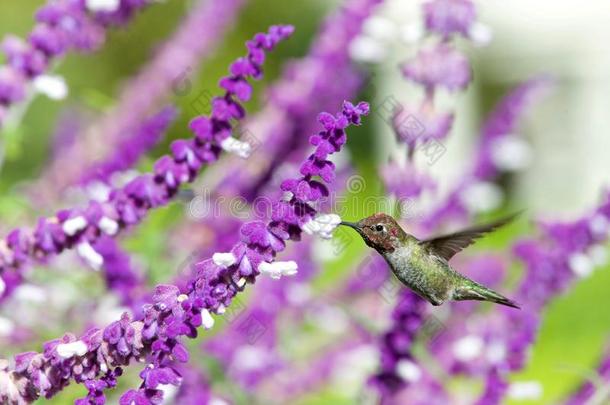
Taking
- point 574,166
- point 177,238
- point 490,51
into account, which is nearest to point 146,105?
point 177,238

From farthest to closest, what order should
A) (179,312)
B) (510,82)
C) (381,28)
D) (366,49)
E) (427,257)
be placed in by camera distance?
1. (510,82)
2. (366,49)
3. (381,28)
4. (427,257)
5. (179,312)

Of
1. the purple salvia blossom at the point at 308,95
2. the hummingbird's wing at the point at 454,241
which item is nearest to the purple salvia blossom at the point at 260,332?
the purple salvia blossom at the point at 308,95

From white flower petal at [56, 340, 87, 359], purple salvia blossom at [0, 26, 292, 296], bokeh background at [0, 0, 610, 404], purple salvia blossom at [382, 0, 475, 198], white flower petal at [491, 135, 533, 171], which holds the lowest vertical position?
white flower petal at [56, 340, 87, 359]

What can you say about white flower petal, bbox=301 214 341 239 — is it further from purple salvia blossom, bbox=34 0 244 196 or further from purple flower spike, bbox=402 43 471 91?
purple salvia blossom, bbox=34 0 244 196

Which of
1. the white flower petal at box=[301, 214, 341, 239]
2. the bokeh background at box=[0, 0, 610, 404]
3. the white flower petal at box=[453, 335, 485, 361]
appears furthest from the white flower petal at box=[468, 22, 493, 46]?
the bokeh background at box=[0, 0, 610, 404]

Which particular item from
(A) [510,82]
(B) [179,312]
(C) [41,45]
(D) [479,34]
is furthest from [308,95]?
(A) [510,82]

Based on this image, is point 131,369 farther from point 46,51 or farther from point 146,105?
point 146,105

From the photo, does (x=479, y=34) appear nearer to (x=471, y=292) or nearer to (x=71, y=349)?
(x=471, y=292)
